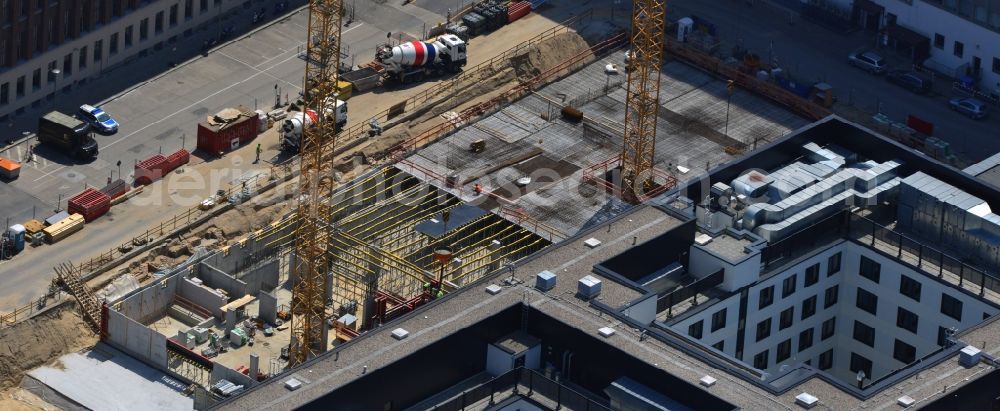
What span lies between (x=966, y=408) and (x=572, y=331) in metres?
28.0

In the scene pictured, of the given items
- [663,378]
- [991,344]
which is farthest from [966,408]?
[663,378]

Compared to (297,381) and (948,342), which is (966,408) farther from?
(297,381)

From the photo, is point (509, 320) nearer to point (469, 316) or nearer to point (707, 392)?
point (469, 316)

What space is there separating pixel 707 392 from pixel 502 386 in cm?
1564

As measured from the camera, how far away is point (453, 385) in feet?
642

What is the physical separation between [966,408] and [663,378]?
842 inches

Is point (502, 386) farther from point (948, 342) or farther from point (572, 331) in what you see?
point (948, 342)

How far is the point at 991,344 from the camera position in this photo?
198 metres

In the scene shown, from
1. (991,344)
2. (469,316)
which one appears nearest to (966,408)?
(991,344)

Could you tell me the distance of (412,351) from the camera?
191625mm

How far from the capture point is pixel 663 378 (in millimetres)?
190875

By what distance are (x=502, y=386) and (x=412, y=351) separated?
25.6 ft

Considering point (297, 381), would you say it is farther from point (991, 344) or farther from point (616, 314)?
point (991, 344)

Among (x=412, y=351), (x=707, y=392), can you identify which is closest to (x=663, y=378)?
(x=707, y=392)
